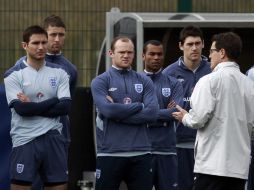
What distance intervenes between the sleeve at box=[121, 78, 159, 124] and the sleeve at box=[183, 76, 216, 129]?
1.14m

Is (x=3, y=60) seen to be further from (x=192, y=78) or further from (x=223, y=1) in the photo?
(x=192, y=78)

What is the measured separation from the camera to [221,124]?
895cm

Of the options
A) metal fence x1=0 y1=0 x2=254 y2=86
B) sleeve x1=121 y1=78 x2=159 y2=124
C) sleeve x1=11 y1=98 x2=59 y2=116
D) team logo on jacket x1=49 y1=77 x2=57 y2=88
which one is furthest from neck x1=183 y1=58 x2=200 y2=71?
metal fence x1=0 y1=0 x2=254 y2=86

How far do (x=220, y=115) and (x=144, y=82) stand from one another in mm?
1506

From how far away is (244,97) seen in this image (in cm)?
907

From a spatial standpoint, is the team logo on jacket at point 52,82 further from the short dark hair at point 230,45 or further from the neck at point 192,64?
the short dark hair at point 230,45

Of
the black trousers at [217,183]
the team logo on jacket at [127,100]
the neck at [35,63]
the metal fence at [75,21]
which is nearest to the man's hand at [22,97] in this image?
the neck at [35,63]

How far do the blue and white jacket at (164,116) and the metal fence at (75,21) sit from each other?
394 centimetres

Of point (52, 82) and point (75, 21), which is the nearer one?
point (52, 82)

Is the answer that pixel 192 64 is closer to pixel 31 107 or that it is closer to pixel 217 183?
pixel 31 107

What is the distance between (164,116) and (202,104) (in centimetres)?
180

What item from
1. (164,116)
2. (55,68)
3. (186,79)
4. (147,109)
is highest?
(55,68)

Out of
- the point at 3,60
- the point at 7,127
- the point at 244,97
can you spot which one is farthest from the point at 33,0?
the point at 244,97

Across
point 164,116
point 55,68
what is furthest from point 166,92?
point 55,68
